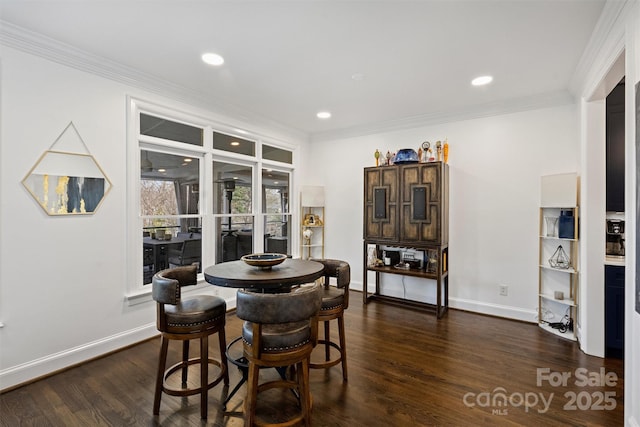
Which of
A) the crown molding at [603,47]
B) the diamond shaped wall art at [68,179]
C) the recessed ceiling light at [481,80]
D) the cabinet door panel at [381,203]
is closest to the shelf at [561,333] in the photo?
the cabinet door panel at [381,203]

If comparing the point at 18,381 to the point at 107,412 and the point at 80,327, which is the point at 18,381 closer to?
the point at 80,327

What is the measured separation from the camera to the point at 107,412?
82.7 inches

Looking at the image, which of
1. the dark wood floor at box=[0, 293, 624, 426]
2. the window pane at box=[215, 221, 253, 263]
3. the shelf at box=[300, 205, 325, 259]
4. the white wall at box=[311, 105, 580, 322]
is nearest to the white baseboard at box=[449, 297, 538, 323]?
the white wall at box=[311, 105, 580, 322]

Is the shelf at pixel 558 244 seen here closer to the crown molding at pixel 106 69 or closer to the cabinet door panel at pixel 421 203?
the cabinet door panel at pixel 421 203

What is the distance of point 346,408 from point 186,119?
11.0 ft

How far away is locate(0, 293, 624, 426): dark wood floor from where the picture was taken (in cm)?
205

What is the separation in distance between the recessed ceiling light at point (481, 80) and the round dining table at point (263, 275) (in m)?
2.54

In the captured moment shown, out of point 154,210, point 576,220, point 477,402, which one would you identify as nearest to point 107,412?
point 154,210

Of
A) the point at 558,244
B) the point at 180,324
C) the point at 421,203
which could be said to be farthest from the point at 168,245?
the point at 558,244

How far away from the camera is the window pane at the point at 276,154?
482 centimetres

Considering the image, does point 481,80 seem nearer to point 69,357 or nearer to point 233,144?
point 233,144

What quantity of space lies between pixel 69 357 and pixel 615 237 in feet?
17.6

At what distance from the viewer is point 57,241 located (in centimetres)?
262

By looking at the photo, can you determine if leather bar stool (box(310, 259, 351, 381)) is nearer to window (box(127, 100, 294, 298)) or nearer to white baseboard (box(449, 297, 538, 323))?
window (box(127, 100, 294, 298))
